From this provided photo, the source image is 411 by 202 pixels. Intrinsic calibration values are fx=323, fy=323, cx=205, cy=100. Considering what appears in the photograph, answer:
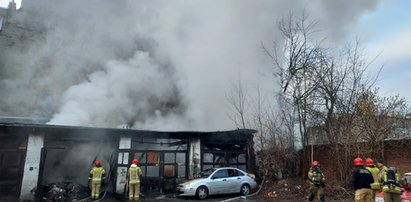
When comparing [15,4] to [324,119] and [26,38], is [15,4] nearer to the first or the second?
[26,38]

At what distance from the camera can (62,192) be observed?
12.6 m

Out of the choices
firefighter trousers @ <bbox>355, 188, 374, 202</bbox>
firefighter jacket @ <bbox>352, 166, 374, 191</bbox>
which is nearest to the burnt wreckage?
firefighter jacket @ <bbox>352, 166, 374, 191</bbox>

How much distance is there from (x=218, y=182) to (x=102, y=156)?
5640 millimetres

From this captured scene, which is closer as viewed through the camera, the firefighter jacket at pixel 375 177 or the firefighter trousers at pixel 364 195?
the firefighter trousers at pixel 364 195

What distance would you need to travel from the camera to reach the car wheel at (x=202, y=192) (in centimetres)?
1288

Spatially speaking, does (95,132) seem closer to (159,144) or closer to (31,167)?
(31,167)

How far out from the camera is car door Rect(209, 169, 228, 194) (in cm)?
1328

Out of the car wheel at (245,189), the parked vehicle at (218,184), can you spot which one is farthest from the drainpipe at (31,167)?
the car wheel at (245,189)

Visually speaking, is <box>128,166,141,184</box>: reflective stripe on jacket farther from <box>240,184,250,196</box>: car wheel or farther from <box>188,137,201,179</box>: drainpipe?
<box>240,184,250,196</box>: car wheel

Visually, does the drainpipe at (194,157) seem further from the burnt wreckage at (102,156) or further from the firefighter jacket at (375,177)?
the firefighter jacket at (375,177)

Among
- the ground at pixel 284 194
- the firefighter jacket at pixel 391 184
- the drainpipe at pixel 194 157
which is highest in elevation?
the drainpipe at pixel 194 157

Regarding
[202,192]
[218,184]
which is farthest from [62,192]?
[218,184]

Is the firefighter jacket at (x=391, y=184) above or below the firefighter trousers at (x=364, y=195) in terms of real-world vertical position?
above

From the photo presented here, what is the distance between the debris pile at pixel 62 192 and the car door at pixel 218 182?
17.4 ft
